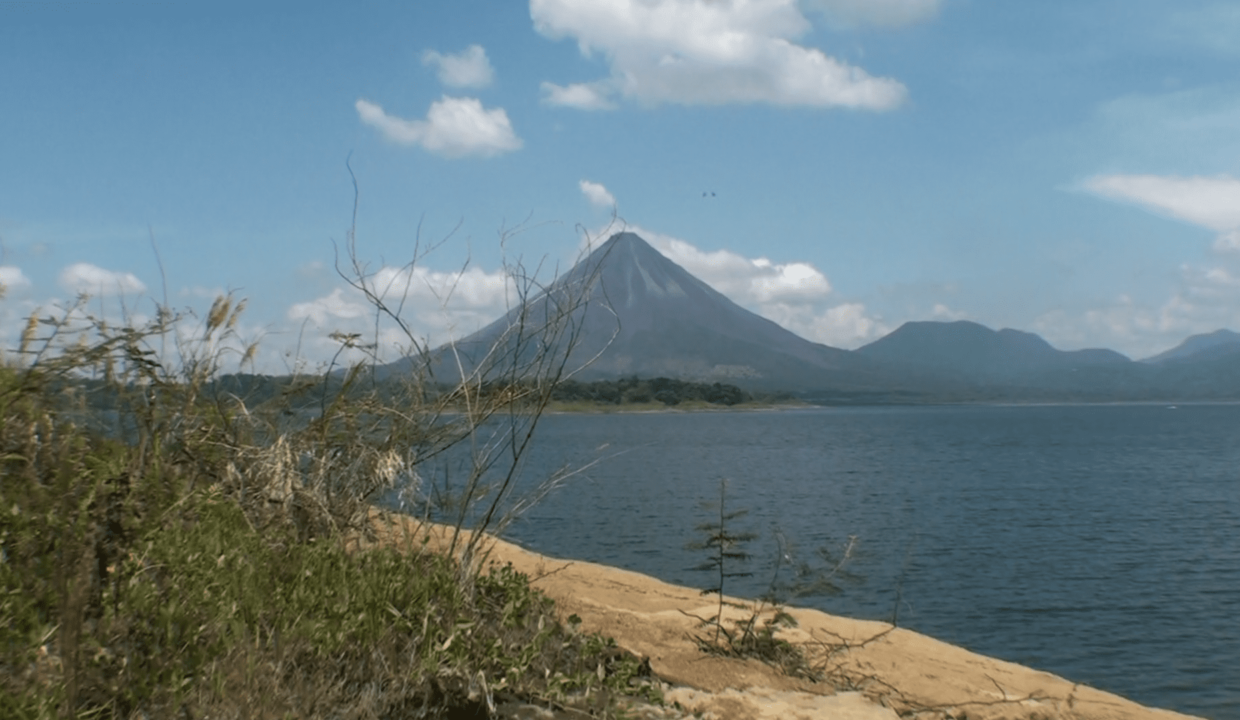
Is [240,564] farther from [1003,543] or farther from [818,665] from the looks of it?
[1003,543]

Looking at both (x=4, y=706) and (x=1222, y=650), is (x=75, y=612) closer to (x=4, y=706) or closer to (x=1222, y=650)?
(x=4, y=706)

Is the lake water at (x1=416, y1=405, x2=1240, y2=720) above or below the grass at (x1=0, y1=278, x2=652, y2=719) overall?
below

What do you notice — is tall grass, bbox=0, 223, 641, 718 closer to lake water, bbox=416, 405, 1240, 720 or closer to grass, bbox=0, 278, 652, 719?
grass, bbox=0, 278, 652, 719

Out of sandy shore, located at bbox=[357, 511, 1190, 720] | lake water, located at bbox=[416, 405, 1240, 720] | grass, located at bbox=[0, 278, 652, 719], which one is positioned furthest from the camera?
lake water, located at bbox=[416, 405, 1240, 720]

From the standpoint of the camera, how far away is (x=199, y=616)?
4.13m

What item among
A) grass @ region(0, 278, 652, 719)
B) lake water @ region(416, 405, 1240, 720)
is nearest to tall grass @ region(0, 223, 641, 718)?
grass @ region(0, 278, 652, 719)

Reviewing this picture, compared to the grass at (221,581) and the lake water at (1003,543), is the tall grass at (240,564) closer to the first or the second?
the grass at (221,581)

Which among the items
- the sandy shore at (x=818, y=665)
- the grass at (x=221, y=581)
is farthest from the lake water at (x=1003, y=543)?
the grass at (x=221, y=581)

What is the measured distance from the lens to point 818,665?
7.28 metres

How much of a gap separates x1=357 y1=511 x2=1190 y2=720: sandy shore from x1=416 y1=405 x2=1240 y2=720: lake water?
983mm

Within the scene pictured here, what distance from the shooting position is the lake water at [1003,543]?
14398 mm

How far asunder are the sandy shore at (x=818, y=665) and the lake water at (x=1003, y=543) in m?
0.98

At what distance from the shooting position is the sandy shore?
5867 millimetres

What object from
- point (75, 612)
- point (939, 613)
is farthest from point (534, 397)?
point (939, 613)
